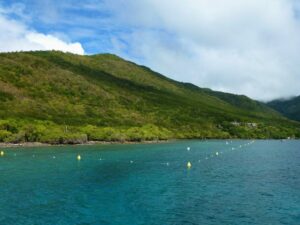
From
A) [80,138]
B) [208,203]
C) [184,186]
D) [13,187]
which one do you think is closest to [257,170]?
[184,186]

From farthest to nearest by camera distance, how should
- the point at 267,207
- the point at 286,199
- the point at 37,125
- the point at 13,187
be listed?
1. the point at 37,125
2. the point at 13,187
3. the point at 286,199
4. the point at 267,207

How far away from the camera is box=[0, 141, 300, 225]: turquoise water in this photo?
156 ft

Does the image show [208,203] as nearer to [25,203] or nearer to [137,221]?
[137,221]

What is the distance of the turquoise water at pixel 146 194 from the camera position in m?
47.5

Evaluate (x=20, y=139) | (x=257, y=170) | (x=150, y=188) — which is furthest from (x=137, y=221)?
(x=20, y=139)

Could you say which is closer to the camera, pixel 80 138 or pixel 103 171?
pixel 103 171

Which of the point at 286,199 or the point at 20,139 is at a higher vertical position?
the point at 20,139

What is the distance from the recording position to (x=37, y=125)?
577 feet

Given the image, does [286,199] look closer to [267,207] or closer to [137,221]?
[267,207]

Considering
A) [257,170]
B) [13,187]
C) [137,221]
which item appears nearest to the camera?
[137,221]

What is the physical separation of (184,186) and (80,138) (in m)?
116

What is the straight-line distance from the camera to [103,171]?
88625mm

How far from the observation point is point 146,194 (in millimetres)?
61656

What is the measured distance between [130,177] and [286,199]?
3102 centimetres
